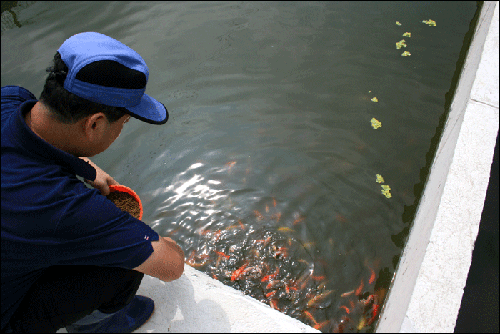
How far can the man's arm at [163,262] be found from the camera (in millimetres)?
1725

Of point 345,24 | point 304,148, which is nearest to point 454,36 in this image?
point 345,24

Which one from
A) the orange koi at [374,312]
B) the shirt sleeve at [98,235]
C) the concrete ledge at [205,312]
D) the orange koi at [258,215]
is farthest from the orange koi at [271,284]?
the shirt sleeve at [98,235]

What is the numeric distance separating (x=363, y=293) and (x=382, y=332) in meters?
0.70

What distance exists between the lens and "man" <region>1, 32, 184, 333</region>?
1.44 metres

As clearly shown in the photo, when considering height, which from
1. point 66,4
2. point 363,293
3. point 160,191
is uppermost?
point 66,4

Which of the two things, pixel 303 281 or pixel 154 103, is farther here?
pixel 303 281

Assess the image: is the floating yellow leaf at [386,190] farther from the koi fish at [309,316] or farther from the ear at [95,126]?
the ear at [95,126]

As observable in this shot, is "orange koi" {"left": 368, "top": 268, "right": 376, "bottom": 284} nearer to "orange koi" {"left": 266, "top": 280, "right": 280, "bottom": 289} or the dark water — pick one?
the dark water

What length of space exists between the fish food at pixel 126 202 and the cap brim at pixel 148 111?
0.67m

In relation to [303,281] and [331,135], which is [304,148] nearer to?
[331,135]

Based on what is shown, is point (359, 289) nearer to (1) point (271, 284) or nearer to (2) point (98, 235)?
(1) point (271, 284)

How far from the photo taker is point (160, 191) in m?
3.75

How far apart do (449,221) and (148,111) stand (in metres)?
2.24

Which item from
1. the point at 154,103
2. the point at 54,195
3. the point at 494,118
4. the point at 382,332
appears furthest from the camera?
the point at 494,118
